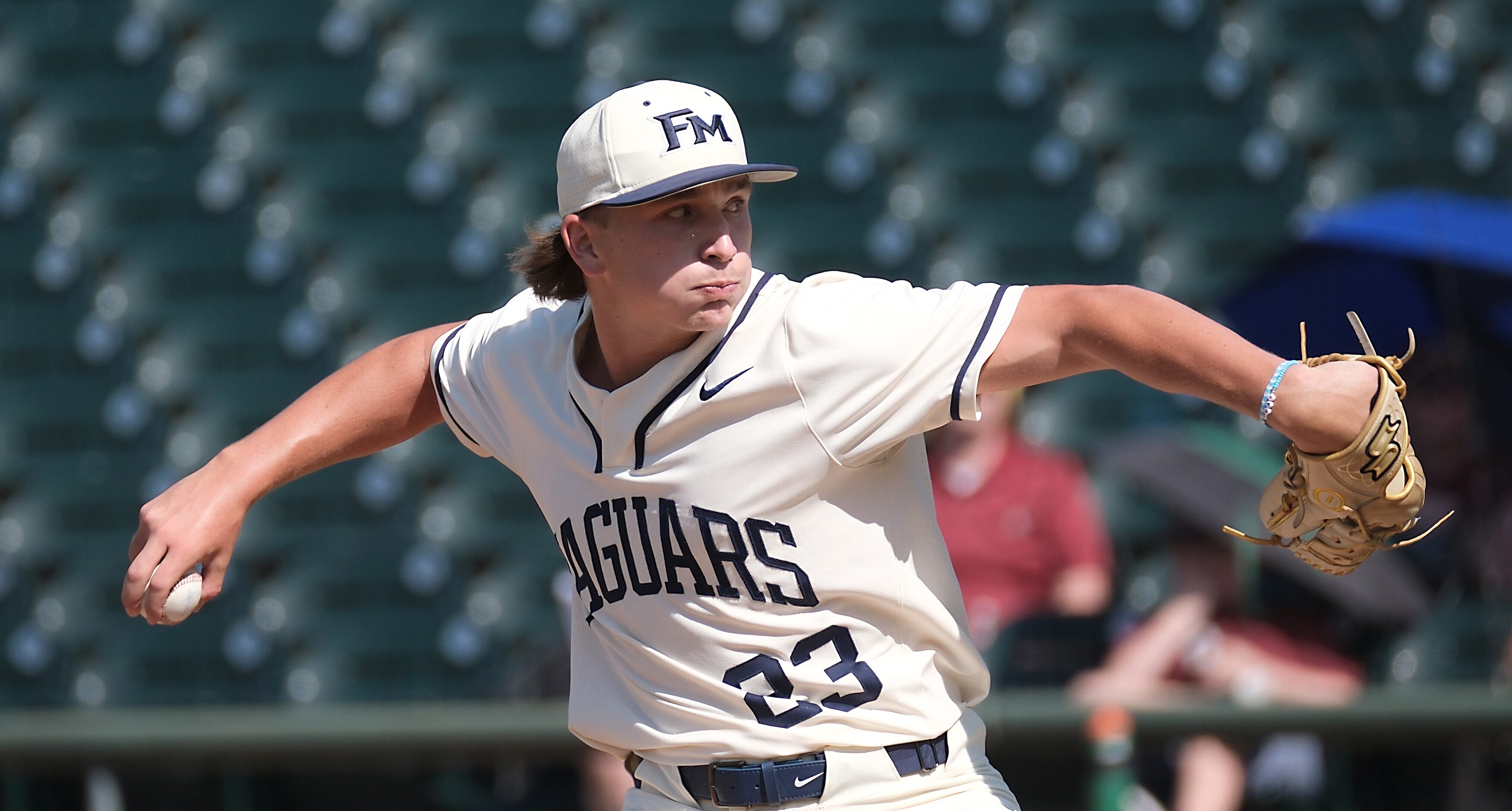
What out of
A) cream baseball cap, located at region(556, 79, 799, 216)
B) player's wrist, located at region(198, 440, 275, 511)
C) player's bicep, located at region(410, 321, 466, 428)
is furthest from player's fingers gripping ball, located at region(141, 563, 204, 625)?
cream baseball cap, located at region(556, 79, 799, 216)

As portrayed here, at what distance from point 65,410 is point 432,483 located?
1222 mm

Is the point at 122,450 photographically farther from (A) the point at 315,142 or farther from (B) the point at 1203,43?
(B) the point at 1203,43

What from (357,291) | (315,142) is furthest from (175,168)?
(357,291)

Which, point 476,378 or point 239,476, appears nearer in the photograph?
point 239,476

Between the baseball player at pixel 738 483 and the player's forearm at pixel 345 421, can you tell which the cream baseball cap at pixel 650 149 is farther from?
the player's forearm at pixel 345 421

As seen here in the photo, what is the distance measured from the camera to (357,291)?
4.79 metres

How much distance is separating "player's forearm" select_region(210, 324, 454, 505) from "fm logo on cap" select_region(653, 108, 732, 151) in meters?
0.53

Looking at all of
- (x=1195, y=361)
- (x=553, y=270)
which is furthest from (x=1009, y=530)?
(x=1195, y=361)

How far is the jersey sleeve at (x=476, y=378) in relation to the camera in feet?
6.59

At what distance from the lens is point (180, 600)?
171 cm

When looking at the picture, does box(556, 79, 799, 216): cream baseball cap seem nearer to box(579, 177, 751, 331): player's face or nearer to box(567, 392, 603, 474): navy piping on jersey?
box(579, 177, 751, 331): player's face

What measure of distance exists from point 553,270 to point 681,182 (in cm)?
37

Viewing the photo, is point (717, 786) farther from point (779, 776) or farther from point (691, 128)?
point (691, 128)

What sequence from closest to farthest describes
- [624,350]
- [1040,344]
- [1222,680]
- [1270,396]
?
[1270,396]
[1040,344]
[624,350]
[1222,680]
